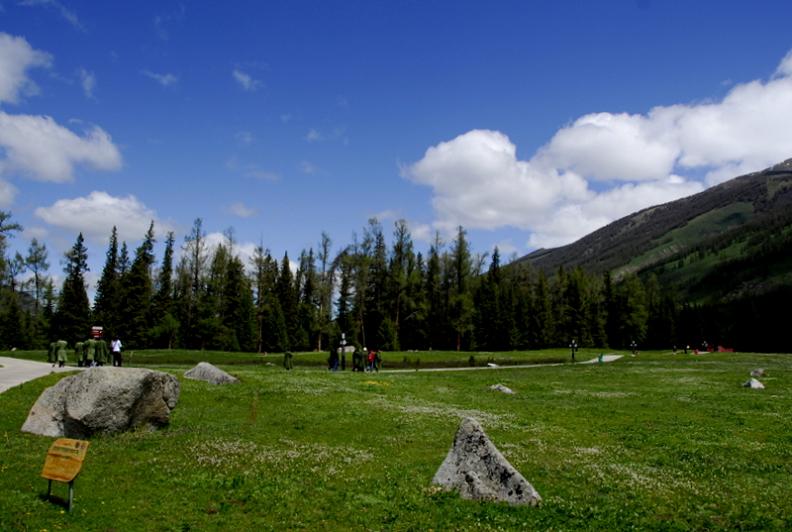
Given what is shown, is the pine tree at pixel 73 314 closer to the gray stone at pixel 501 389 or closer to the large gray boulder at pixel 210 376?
the large gray boulder at pixel 210 376

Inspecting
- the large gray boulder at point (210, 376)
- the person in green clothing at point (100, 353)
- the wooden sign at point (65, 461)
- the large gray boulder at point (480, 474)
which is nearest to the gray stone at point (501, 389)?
the large gray boulder at point (210, 376)

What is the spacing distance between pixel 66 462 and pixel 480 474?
11.1 m

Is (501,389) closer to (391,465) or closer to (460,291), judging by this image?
(391,465)

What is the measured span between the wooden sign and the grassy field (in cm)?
81

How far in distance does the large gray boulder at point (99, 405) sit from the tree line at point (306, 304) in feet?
270

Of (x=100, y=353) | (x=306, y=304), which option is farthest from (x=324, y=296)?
(x=100, y=353)

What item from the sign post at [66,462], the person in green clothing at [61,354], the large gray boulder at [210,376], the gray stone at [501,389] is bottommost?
the gray stone at [501,389]

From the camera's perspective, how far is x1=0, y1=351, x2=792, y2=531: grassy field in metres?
14.0

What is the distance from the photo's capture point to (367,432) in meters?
25.1

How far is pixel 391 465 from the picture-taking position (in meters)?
19.1

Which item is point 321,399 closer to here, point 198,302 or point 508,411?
point 508,411

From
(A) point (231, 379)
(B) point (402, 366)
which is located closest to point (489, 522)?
(A) point (231, 379)

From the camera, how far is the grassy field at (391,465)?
14008mm

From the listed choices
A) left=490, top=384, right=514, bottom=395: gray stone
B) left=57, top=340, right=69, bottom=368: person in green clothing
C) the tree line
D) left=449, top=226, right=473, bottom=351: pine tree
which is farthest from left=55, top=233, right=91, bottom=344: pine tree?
left=490, top=384, right=514, bottom=395: gray stone
